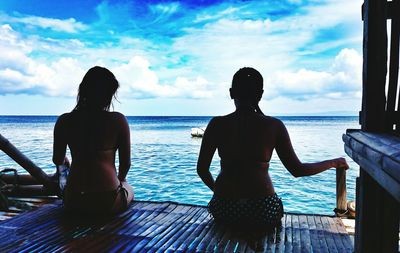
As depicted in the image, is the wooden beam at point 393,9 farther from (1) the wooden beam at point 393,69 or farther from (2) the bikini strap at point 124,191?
(2) the bikini strap at point 124,191

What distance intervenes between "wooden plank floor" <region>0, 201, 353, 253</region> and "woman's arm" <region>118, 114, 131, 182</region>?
0.48 metres

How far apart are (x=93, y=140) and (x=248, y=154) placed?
1.54m

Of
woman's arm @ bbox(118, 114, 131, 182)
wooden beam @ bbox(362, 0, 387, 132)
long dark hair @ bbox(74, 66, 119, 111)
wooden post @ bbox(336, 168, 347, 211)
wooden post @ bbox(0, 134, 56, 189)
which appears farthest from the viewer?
wooden post @ bbox(0, 134, 56, 189)

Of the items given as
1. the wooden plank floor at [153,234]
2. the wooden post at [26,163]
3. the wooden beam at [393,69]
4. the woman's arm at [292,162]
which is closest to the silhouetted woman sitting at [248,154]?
the woman's arm at [292,162]

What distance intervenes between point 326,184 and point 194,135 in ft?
71.3

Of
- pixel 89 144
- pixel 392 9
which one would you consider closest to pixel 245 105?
pixel 392 9

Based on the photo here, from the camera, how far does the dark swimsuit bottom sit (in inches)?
133

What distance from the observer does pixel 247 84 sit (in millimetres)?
2918

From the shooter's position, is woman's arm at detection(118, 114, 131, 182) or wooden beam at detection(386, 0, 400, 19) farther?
woman's arm at detection(118, 114, 131, 182)

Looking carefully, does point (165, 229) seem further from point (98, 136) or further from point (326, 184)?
point (326, 184)

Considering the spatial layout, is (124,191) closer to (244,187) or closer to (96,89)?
(96,89)

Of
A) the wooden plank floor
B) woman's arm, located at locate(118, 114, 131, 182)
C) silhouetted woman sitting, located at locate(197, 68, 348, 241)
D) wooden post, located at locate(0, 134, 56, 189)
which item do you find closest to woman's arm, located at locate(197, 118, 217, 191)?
silhouetted woman sitting, located at locate(197, 68, 348, 241)

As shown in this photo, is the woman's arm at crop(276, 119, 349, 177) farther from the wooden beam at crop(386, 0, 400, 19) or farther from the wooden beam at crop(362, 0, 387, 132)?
the wooden beam at crop(386, 0, 400, 19)

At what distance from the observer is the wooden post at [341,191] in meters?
4.14
